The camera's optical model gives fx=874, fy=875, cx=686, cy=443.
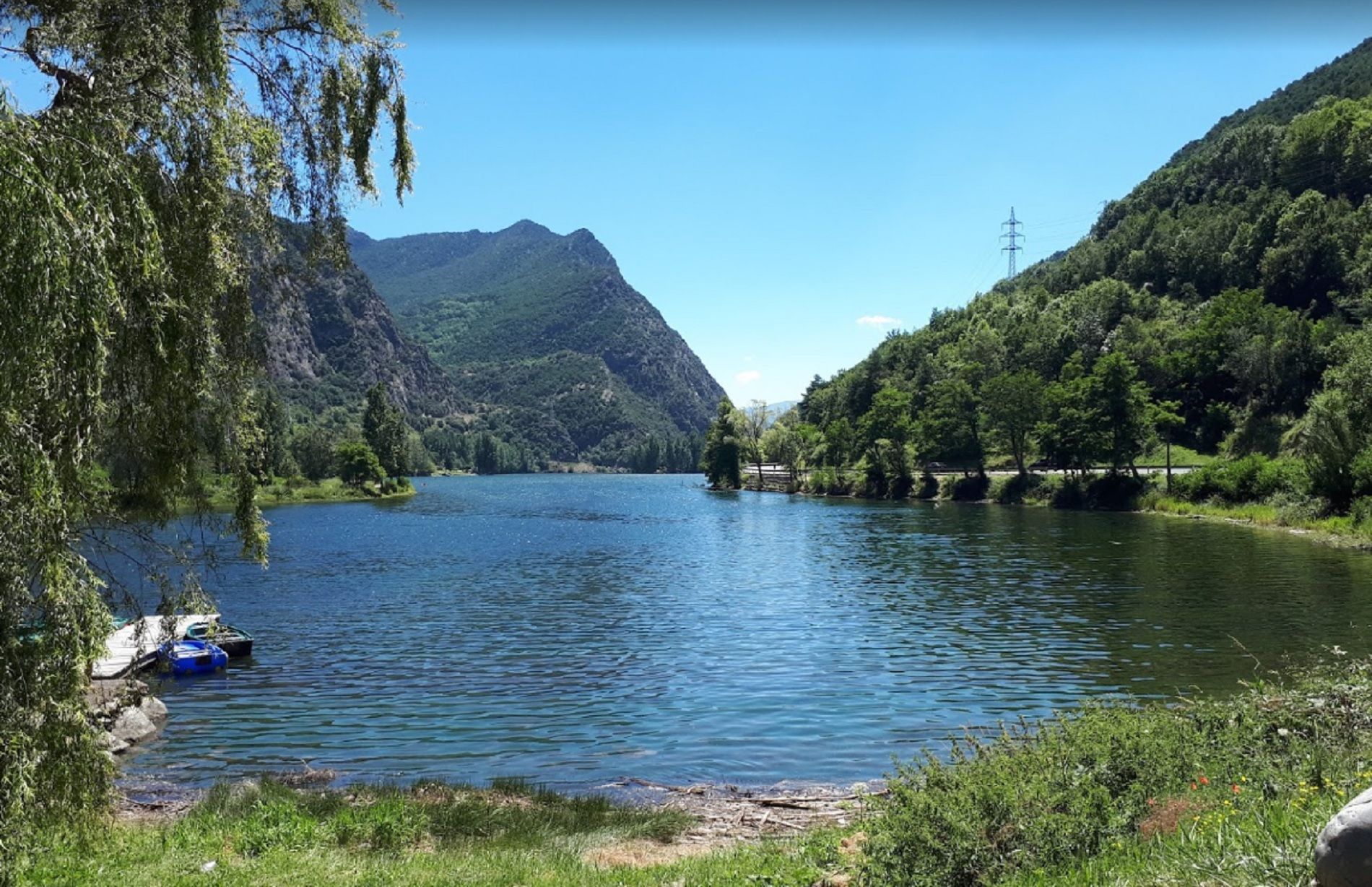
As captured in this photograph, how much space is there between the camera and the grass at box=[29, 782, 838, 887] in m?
10.2

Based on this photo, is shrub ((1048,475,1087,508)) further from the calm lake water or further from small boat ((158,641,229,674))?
small boat ((158,641,229,674))

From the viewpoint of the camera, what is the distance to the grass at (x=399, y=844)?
10219 millimetres

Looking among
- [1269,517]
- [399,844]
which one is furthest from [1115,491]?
[399,844]

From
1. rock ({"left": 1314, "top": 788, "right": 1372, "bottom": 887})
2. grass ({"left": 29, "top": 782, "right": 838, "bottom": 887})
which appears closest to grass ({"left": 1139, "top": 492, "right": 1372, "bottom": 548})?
grass ({"left": 29, "top": 782, "right": 838, "bottom": 887})

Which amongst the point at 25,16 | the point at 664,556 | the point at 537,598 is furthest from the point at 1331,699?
the point at 664,556

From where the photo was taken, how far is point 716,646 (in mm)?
30562

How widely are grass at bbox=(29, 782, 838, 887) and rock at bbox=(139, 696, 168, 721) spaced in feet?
23.1

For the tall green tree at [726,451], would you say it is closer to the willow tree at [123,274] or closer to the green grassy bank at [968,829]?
the green grassy bank at [968,829]

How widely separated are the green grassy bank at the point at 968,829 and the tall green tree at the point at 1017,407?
92.4m

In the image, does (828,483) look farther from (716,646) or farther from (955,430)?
(716,646)

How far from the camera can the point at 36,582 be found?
8172 mm

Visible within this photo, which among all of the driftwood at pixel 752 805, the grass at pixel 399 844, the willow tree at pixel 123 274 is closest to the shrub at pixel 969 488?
the driftwood at pixel 752 805

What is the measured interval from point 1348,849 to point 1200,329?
4852 inches

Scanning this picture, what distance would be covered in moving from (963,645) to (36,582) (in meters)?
27.0
